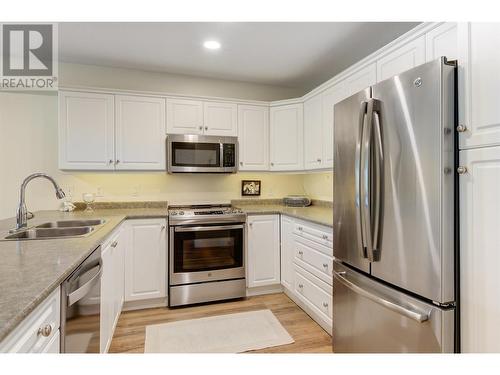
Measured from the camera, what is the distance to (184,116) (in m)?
3.07

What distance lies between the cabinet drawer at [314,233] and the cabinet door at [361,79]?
3.95ft

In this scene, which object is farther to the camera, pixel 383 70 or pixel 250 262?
pixel 250 262

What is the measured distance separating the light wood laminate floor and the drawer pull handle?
4.21ft

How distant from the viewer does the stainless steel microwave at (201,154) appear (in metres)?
2.97

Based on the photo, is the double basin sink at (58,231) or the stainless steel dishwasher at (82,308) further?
the double basin sink at (58,231)

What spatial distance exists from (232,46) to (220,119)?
0.82 m

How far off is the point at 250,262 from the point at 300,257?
0.59 metres

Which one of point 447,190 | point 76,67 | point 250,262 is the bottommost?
point 250,262

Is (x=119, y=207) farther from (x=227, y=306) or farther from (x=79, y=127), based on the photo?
(x=227, y=306)

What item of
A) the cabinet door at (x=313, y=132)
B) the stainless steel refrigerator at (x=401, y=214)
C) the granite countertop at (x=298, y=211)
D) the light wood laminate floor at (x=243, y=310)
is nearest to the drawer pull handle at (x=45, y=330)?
the light wood laminate floor at (x=243, y=310)

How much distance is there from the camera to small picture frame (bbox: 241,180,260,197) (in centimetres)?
358

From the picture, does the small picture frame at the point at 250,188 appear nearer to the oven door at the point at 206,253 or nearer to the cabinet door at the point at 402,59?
the oven door at the point at 206,253
